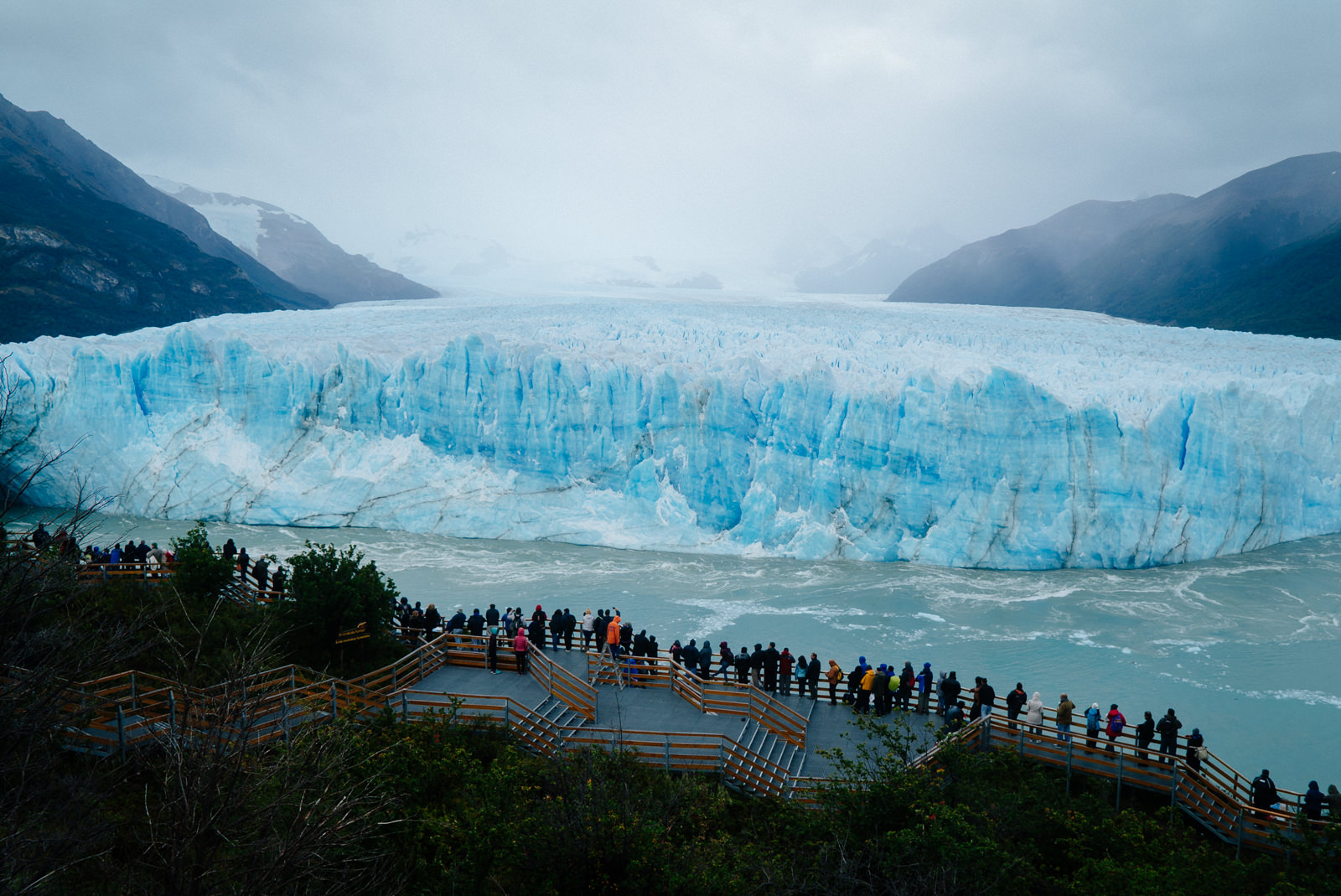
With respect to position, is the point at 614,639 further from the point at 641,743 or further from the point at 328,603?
the point at 328,603

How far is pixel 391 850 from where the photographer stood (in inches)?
214

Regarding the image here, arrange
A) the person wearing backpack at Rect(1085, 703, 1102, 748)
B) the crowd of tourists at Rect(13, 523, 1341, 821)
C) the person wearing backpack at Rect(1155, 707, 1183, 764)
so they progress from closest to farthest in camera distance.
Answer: the person wearing backpack at Rect(1155, 707, 1183, 764) → the crowd of tourists at Rect(13, 523, 1341, 821) → the person wearing backpack at Rect(1085, 703, 1102, 748)

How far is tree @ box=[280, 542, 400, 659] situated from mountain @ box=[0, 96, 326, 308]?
4956cm

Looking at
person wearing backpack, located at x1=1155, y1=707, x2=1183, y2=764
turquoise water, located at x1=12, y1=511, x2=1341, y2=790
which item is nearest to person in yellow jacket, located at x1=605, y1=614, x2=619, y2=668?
turquoise water, located at x1=12, y1=511, x2=1341, y2=790

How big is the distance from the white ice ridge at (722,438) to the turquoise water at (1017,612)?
2.60 feet

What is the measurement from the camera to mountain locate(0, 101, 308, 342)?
122 ft

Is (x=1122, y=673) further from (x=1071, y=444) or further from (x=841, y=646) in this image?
(x=1071, y=444)

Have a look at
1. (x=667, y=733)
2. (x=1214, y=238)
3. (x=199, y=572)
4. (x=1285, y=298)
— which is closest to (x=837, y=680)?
(x=667, y=733)

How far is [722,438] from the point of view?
20.2 metres

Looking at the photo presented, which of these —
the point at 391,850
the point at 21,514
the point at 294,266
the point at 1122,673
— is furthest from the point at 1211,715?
the point at 294,266

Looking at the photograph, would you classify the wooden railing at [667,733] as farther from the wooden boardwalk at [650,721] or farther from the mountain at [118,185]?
the mountain at [118,185]

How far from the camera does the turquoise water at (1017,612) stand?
38.6ft

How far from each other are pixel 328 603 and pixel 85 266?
41.5m

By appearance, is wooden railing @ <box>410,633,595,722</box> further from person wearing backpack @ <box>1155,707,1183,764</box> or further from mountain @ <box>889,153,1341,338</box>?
mountain @ <box>889,153,1341,338</box>
